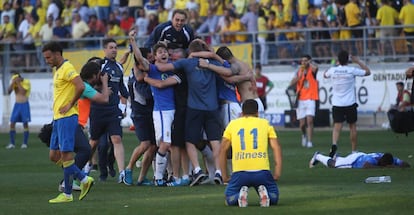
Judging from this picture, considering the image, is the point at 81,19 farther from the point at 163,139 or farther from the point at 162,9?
the point at 163,139

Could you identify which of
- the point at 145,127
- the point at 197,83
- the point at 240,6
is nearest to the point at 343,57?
the point at 145,127

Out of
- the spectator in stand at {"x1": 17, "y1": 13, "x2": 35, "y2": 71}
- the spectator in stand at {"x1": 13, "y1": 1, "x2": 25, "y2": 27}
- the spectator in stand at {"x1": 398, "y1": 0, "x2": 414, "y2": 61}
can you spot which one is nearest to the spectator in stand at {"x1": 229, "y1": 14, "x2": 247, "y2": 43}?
the spectator in stand at {"x1": 398, "y1": 0, "x2": 414, "y2": 61}

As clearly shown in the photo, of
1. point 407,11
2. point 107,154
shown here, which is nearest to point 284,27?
point 407,11

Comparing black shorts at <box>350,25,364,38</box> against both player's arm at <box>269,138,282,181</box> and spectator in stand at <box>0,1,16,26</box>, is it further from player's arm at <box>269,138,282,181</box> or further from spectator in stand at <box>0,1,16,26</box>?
player's arm at <box>269,138,282,181</box>

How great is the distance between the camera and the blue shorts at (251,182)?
13516 millimetres

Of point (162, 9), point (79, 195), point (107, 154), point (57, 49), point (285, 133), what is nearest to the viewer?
point (57, 49)

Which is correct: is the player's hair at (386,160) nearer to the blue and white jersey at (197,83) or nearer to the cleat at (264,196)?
the blue and white jersey at (197,83)

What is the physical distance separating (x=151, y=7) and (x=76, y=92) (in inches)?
984

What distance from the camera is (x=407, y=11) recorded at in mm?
34656

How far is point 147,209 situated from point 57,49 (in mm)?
2773

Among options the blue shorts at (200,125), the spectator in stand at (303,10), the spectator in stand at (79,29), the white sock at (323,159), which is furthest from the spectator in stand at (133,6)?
the blue shorts at (200,125)

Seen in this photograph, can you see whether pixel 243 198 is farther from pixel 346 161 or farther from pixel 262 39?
pixel 262 39

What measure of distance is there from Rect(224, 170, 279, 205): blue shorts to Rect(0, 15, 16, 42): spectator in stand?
29197mm

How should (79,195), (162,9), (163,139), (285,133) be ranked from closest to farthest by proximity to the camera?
1. (79,195)
2. (163,139)
3. (285,133)
4. (162,9)
